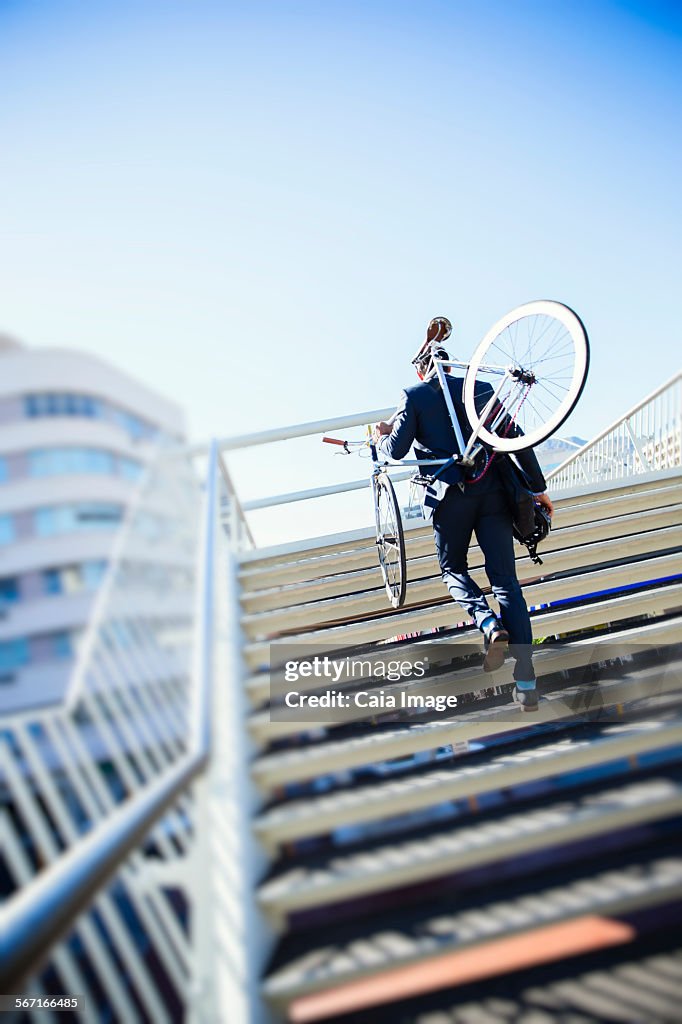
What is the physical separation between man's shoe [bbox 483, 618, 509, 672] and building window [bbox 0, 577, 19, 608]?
4494 centimetres

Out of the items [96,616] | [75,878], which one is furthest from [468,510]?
[75,878]

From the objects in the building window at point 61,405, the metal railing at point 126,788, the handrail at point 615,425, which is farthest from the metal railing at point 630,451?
the building window at point 61,405

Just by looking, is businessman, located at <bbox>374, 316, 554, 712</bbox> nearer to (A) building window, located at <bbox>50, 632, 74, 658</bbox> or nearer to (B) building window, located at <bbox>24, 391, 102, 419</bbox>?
(A) building window, located at <bbox>50, 632, 74, 658</bbox>

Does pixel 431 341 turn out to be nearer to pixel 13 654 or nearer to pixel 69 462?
pixel 69 462

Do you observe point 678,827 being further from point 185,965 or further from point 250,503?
point 250,503

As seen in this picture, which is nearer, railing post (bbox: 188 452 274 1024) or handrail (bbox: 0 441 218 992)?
handrail (bbox: 0 441 218 992)

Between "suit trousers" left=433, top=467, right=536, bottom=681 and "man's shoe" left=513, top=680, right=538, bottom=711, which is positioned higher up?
"suit trousers" left=433, top=467, right=536, bottom=681

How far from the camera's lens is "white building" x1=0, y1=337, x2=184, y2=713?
39.0 meters

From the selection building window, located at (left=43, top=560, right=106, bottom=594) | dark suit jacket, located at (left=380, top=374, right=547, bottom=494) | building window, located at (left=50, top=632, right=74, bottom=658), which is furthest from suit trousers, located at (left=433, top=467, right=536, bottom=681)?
building window, located at (left=50, top=632, right=74, bottom=658)

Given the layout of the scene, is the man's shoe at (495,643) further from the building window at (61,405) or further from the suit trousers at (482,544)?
the building window at (61,405)

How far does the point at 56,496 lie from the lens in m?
42.8

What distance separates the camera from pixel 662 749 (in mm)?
1835

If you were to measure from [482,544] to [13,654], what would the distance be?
54446mm

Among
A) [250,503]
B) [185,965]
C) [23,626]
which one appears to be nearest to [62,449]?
[23,626]
